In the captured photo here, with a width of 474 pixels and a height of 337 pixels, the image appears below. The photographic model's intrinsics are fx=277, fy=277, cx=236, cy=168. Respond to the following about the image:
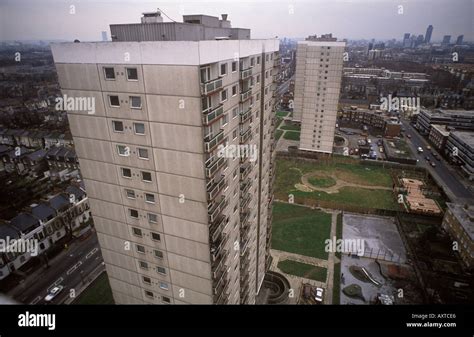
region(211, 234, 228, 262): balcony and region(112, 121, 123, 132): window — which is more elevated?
region(112, 121, 123, 132): window

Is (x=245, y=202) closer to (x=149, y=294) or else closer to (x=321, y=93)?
(x=149, y=294)

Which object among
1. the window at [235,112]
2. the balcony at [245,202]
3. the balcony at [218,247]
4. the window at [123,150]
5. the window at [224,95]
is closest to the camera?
the window at [123,150]

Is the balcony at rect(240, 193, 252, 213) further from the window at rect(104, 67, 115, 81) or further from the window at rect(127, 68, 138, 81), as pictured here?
the window at rect(104, 67, 115, 81)

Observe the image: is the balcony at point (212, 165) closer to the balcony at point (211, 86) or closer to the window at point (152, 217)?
the balcony at point (211, 86)

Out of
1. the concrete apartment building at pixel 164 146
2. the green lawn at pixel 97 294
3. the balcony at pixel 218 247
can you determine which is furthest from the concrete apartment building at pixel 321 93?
the balcony at pixel 218 247

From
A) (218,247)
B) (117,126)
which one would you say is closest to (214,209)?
(218,247)

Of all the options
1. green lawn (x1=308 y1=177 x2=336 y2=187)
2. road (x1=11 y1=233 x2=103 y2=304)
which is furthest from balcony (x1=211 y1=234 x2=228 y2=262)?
green lawn (x1=308 y1=177 x2=336 y2=187)

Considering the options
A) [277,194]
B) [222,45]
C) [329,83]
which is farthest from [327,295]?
[329,83]
